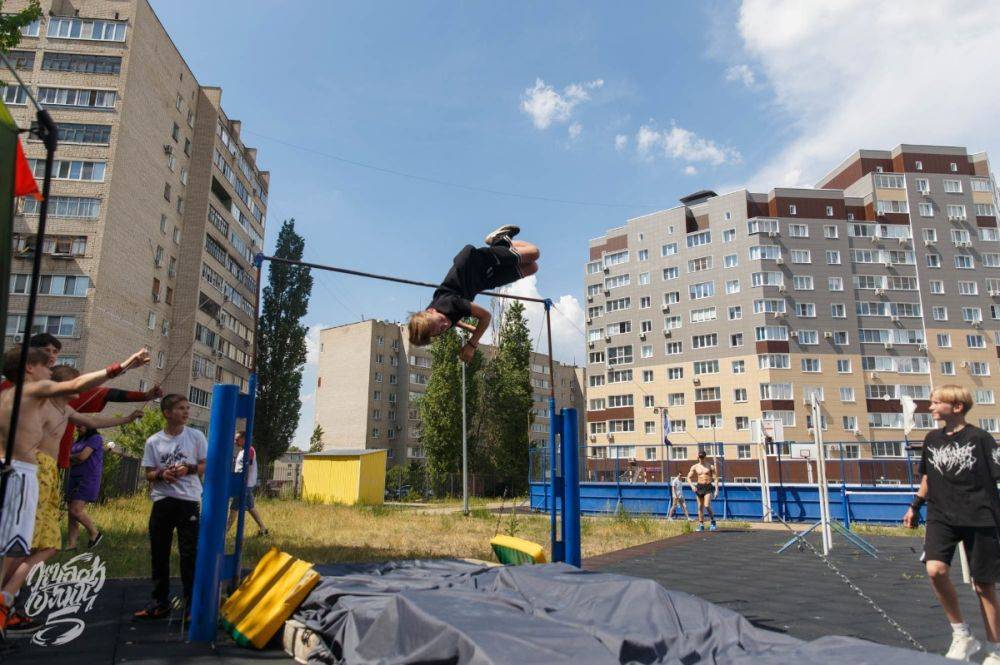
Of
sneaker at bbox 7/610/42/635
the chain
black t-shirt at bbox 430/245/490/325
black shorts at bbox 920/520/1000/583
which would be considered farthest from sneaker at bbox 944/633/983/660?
sneaker at bbox 7/610/42/635

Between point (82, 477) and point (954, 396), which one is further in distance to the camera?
point (82, 477)

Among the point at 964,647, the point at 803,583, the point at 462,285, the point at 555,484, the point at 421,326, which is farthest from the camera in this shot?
the point at 803,583

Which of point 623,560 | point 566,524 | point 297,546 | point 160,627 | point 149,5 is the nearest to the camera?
point 160,627

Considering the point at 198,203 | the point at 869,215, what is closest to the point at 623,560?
the point at 198,203

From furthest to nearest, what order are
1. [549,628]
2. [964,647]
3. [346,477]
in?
[346,477] → [964,647] → [549,628]

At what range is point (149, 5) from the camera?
3612cm

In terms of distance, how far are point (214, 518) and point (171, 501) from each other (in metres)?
0.66

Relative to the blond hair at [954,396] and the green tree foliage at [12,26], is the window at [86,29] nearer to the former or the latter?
the green tree foliage at [12,26]

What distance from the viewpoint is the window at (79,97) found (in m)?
33.9

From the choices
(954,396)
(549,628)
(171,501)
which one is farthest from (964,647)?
(171,501)

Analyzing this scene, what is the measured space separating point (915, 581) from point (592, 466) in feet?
157

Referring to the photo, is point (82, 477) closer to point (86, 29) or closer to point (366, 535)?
point (366, 535)

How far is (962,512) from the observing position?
13.8 ft

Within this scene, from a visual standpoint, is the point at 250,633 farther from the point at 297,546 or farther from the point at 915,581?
the point at 915,581
